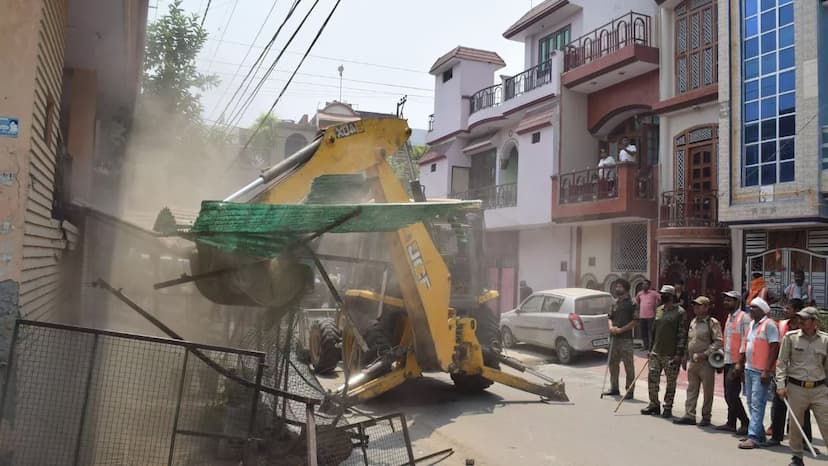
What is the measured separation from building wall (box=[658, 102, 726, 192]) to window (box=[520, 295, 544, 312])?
4.79m

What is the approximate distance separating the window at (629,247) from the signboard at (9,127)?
15.4 metres

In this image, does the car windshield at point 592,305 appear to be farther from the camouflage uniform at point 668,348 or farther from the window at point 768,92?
the camouflage uniform at point 668,348

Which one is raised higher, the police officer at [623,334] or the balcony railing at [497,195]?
the balcony railing at [497,195]

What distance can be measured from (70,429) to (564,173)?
16.2 meters

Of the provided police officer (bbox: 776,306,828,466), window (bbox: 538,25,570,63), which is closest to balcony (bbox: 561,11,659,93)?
window (bbox: 538,25,570,63)

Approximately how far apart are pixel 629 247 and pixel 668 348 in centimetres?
941

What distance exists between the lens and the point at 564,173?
1875cm

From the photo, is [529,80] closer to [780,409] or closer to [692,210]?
[692,210]

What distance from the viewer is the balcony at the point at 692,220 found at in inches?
574

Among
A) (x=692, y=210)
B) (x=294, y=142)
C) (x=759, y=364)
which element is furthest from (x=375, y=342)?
(x=294, y=142)

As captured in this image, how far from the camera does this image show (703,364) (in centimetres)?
823

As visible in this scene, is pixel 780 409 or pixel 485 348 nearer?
pixel 780 409

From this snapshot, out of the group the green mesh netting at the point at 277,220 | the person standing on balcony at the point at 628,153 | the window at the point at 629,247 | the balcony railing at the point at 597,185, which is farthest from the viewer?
the window at the point at 629,247

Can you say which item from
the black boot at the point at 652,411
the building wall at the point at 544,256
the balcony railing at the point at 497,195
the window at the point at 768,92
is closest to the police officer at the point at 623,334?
the black boot at the point at 652,411
